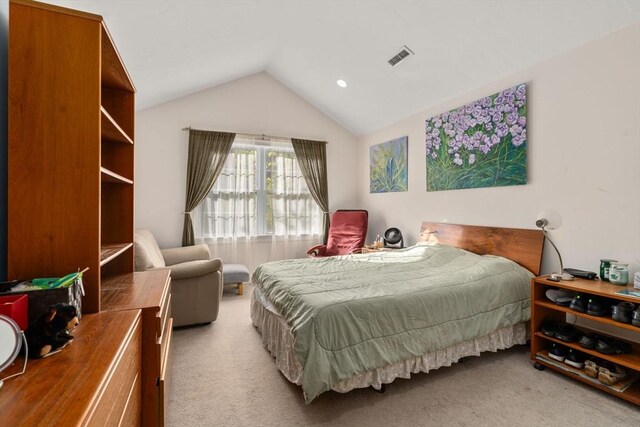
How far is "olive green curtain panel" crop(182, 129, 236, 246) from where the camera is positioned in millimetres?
4191

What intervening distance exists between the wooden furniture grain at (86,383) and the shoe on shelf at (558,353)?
2625 millimetres

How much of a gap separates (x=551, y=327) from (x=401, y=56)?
113 inches

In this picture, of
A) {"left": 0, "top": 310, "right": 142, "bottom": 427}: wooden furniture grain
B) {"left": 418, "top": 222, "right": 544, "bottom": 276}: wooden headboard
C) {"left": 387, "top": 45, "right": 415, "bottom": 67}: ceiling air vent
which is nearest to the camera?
{"left": 0, "top": 310, "right": 142, "bottom": 427}: wooden furniture grain

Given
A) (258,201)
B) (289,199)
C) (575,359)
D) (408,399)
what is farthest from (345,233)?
(575,359)

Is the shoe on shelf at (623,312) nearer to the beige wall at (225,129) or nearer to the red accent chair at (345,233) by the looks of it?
the red accent chair at (345,233)

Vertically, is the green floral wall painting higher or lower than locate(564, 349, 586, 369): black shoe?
higher

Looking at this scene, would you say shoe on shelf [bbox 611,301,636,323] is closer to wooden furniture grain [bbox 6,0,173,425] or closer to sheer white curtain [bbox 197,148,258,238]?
wooden furniture grain [bbox 6,0,173,425]

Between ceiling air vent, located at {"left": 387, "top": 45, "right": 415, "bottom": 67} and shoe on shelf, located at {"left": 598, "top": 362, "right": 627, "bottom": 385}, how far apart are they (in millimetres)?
3055

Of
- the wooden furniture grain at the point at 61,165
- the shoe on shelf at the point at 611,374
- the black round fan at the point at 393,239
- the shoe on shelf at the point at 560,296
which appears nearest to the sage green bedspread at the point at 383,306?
the shoe on shelf at the point at 560,296

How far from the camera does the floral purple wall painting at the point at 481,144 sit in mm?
2844

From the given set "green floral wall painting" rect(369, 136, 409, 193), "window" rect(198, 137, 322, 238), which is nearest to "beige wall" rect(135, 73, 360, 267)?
"window" rect(198, 137, 322, 238)

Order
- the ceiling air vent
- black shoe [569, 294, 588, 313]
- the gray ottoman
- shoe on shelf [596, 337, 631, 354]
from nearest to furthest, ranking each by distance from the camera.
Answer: shoe on shelf [596, 337, 631, 354]
black shoe [569, 294, 588, 313]
the ceiling air vent
the gray ottoman

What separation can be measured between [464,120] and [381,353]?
8.86 ft

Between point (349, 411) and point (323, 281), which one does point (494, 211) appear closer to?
point (323, 281)
